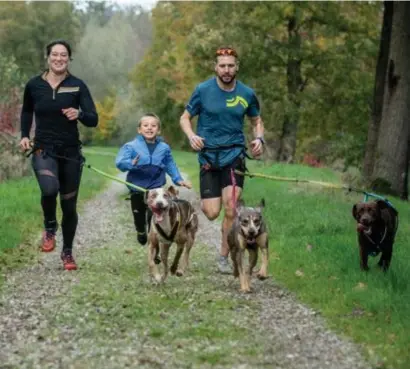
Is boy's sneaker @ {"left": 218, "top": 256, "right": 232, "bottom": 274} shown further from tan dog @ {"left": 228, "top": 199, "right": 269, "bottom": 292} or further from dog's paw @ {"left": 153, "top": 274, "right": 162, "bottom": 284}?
dog's paw @ {"left": 153, "top": 274, "right": 162, "bottom": 284}

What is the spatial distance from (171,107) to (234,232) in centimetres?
4623

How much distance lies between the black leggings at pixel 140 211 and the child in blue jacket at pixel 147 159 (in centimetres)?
1

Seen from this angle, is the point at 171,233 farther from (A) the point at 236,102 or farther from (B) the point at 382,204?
(B) the point at 382,204

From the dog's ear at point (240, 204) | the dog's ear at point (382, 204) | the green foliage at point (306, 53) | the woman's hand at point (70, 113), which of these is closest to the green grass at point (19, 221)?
the woman's hand at point (70, 113)

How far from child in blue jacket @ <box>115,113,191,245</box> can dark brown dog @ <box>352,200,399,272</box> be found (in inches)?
87.1

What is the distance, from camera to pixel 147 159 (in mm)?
9477

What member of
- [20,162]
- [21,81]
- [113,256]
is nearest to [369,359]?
[113,256]

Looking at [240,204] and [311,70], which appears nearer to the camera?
[240,204]

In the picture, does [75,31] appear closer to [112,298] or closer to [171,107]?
[171,107]

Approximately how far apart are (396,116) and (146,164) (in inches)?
389

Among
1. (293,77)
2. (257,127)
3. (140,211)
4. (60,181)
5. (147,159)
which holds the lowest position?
(140,211)

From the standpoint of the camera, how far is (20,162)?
2430 centimetres

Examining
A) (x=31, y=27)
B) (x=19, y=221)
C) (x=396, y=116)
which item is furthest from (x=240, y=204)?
(x=31, y=27)

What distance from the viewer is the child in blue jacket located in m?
9.43
